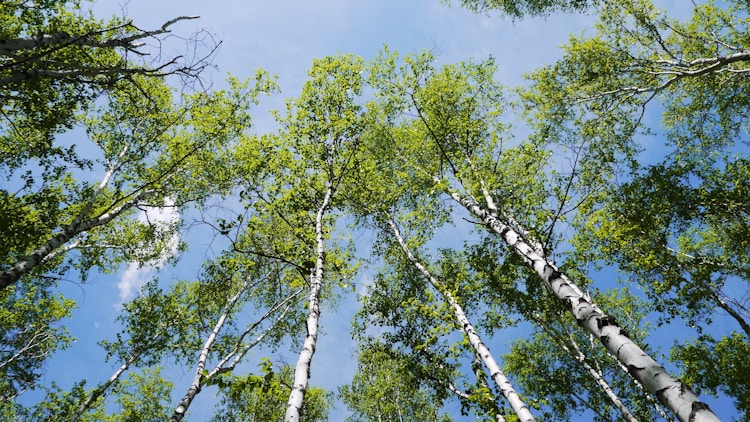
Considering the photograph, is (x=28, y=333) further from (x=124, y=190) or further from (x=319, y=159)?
(x=319, y=159)

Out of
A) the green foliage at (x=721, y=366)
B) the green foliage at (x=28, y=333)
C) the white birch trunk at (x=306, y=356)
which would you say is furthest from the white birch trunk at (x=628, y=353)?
the green foliage at (x=28, y=333)

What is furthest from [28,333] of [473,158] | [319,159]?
[473,158]

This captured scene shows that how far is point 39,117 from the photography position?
9.27 meters

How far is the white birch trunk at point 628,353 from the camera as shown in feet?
9.59

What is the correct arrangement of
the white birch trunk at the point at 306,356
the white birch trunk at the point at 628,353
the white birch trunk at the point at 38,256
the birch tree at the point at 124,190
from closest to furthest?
1. the white birch trunk at the point at 628,353
2. the white birch trunk at the point at 306,356
3. the white birch trunk at the point at 38,256
4. the birch tree at the point at 124,190

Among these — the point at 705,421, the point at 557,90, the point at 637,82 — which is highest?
the point at 557,90

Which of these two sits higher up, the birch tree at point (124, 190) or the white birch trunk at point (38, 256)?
the birch tree at point (124, 190)

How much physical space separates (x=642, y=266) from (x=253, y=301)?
15.5m

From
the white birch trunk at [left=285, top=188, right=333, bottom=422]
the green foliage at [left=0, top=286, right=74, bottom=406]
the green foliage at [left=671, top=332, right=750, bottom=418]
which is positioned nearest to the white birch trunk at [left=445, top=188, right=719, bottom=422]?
the white birch trunk at [left=285, top=188, right=333, bottom=422]

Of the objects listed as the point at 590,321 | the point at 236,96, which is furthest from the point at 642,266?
the point at 236,96

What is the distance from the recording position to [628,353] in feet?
11.8

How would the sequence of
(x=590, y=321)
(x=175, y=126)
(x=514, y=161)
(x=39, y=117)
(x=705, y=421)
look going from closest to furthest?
(x=705, y=421), (x=590, y=321), (x=39, y=117), (x=514, y=161), (x=175, y=126)

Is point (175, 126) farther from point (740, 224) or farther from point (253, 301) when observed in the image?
point (740, 224)

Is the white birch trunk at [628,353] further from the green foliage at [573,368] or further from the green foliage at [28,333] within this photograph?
the green foliage at [28,333]
